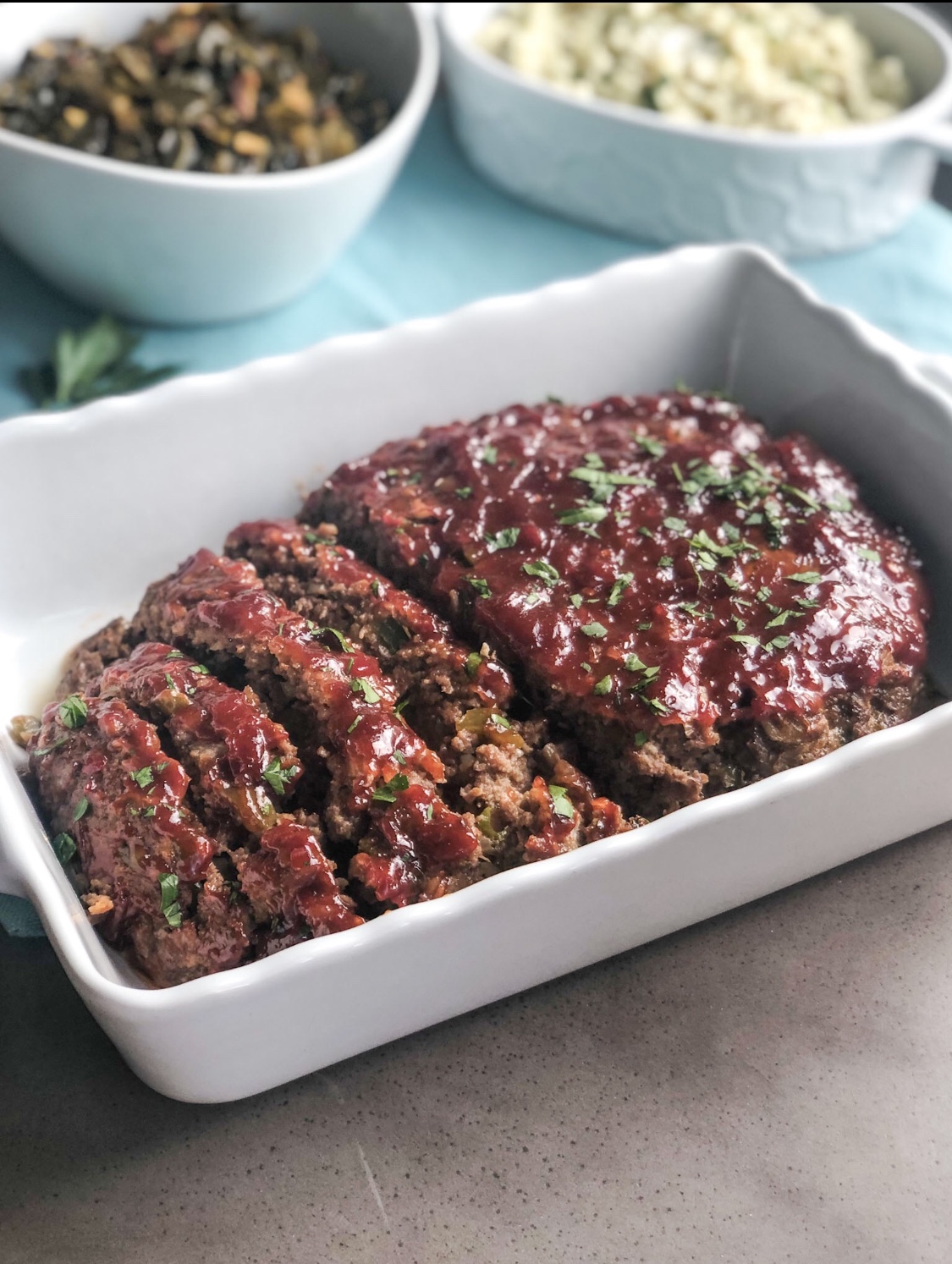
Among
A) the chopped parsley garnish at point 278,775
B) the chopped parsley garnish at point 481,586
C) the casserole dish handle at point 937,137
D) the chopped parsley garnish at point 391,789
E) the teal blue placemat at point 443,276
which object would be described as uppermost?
the casserole dish handle at point 937,137

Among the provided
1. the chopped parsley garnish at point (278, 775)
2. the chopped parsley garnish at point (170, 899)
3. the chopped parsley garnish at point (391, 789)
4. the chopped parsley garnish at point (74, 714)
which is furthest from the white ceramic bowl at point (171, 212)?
the chopped parsley garnish at point (170, 899)

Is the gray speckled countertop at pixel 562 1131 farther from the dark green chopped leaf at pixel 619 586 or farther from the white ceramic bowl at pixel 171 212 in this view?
the white ceramic bowl at pixel 171 212

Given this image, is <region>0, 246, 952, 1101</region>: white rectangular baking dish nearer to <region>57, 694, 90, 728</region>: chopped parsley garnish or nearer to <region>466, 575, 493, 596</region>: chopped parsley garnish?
<region>57, 694, 90, 728</region>: chopped parsley garnish

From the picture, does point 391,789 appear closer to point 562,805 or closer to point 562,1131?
point 562,805

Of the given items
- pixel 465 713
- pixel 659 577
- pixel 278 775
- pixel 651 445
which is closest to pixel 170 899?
pixel 278 775

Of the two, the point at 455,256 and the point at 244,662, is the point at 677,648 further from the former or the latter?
the point at 455,256
